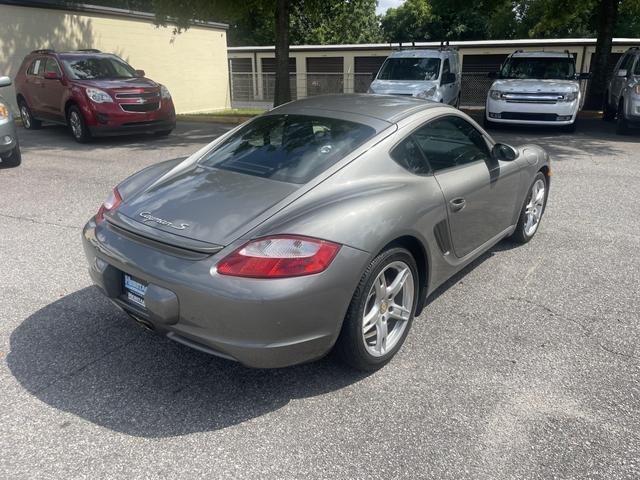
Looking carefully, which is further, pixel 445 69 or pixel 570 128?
pixel 445 69

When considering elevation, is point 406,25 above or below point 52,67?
above

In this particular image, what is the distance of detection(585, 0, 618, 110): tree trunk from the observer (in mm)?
15695

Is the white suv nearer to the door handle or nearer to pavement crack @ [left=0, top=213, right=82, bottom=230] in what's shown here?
the door handle

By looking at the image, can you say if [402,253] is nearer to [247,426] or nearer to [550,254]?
[247,426]

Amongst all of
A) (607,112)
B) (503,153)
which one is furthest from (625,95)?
(503,153)

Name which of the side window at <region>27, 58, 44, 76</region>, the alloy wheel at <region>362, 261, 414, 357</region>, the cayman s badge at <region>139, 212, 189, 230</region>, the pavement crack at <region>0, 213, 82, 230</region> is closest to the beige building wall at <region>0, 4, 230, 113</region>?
the side window at <region>27, 58, 44, 76</region>

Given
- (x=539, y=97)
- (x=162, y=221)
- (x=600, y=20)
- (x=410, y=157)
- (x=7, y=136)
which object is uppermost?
(x=600, y=20)

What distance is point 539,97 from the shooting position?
1223cm

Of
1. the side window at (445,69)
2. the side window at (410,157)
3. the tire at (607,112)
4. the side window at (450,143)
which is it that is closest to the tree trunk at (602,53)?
the tire at (607,112)

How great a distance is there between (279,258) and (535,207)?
3.62 metres

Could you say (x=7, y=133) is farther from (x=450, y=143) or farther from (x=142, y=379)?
(x=450, y=143)

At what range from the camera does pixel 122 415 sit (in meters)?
2.82

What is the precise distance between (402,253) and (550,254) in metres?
2.55

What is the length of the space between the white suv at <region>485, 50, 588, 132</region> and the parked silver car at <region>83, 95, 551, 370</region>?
8.93m
